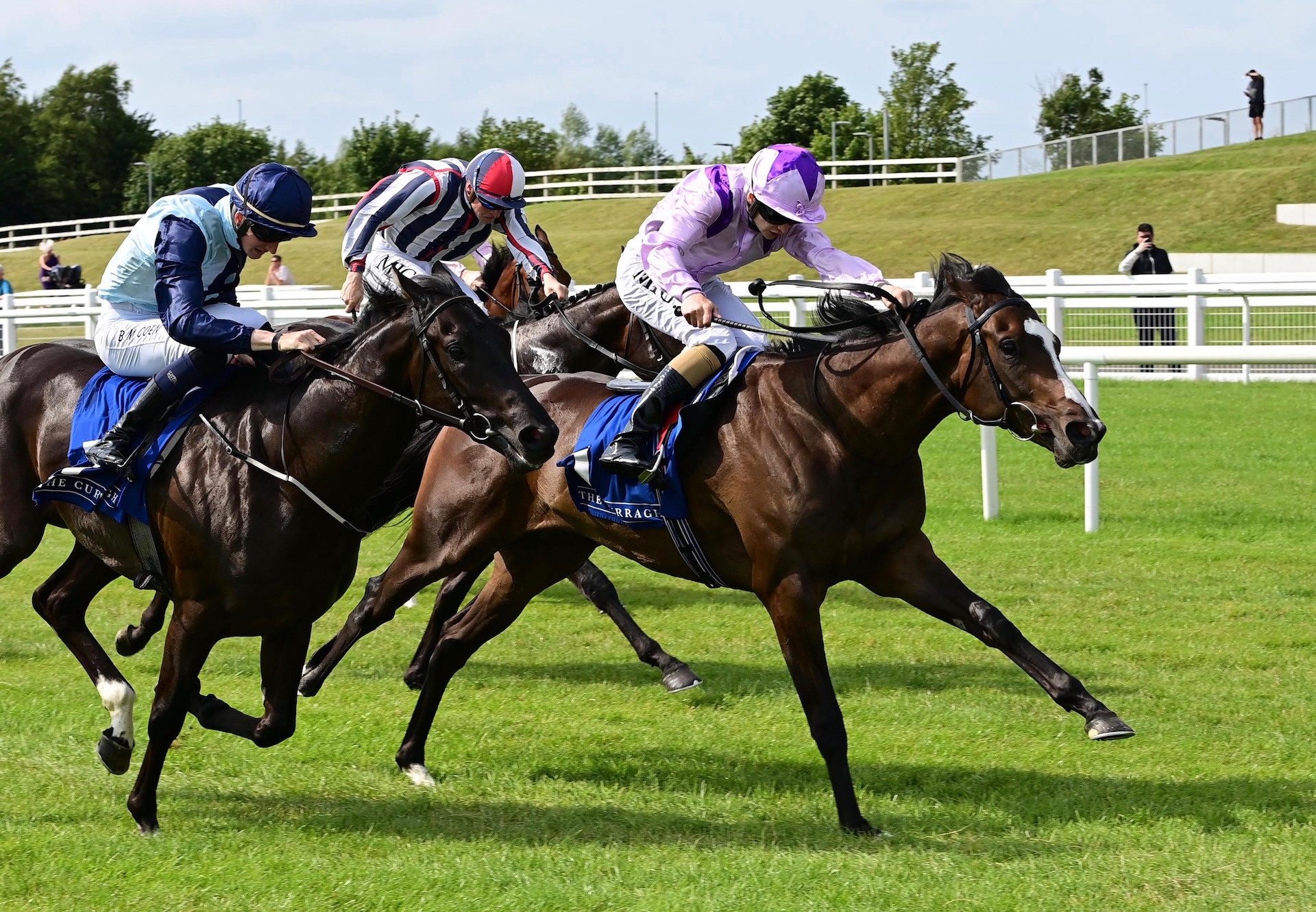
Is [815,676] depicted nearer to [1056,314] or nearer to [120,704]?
[120,704]

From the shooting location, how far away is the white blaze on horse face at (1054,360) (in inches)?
193

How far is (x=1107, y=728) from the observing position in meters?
5.08

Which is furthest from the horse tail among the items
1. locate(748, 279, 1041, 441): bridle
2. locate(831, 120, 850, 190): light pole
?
locate(831, 120, 850, 190): light pole

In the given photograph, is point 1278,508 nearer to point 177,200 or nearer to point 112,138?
point 177,200

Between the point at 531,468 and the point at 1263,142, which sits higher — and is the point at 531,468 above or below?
below

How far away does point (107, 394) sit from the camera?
5527 millimetres

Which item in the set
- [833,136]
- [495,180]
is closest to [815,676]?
[495,180]

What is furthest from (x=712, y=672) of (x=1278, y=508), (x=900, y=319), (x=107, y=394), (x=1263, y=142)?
(x=1263, y=142)

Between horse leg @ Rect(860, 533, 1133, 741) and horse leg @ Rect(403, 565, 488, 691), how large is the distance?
207 cm

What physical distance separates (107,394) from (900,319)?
272 centimetres

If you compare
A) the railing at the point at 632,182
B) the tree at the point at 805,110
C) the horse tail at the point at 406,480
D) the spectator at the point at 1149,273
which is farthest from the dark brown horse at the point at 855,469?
the tree at the point at 805,110

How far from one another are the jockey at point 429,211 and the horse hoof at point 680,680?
1.92m

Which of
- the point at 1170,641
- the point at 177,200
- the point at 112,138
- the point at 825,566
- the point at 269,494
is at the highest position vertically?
the point at 112,138

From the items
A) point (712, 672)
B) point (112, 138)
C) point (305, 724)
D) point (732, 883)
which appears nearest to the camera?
point (732, 883)
